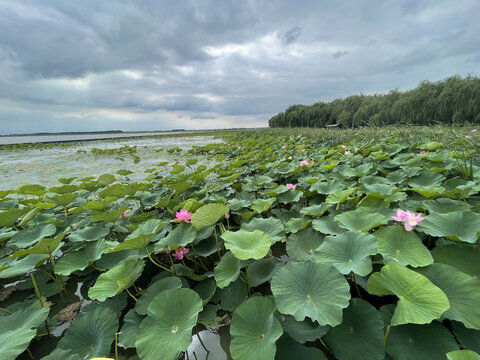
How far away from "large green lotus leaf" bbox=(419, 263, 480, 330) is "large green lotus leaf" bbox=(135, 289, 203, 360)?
33.0 inches

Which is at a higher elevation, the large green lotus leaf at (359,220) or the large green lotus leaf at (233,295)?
the large green lotus leaf at (359,220)

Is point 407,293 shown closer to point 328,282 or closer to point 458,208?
point 328,282

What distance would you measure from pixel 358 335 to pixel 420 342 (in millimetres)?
170

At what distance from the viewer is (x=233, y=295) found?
3.50 ft

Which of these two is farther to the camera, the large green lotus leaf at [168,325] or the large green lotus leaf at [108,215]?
the large green lotus leaf at [108,215]

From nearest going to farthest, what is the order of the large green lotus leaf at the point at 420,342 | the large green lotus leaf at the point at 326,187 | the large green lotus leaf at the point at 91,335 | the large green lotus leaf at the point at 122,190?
the large green lotus leaf at the point at 420,342, the large green lotus leaf at the point at 91,335, the large green lotus leaf at the point at 326,187, the large green lotus leaf at the point at 122,190

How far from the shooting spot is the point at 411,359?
63 centimetres

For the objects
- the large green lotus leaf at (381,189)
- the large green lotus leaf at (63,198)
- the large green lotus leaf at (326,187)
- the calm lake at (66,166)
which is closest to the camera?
the large green lotus leaf at (381,189)

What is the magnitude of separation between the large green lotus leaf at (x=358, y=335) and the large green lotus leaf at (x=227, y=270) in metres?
0.42

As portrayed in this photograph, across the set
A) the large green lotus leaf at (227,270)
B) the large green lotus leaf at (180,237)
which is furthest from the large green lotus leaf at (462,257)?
the large green lotus leaf at (180,237)

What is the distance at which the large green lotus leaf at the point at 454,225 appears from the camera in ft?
2.93

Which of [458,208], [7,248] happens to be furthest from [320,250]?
[7,248]

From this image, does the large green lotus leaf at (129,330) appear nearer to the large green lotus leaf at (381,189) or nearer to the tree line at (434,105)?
the large green lotus leaf at (381,189)

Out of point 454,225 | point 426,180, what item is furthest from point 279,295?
point 426,180
